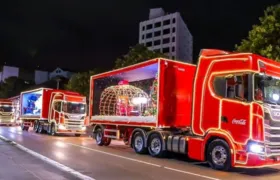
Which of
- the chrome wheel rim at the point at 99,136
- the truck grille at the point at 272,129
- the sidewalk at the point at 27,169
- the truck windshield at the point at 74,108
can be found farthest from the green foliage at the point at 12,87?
the truck grille at the point at 272,129

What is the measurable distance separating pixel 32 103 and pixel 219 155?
89.6 ft

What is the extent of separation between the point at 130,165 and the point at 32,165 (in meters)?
3.06

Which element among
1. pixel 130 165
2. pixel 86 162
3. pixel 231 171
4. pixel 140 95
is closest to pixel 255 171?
pixel 231 171

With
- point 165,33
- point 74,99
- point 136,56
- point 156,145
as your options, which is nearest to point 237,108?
point 156,145

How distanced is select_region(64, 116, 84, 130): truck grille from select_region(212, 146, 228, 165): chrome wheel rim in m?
17.6

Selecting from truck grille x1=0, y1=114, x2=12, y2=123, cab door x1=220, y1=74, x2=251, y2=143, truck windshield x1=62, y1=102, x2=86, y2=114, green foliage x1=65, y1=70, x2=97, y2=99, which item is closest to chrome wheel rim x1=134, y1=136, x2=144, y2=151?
cab door x1=220, y1=74, x2=251, y2=143

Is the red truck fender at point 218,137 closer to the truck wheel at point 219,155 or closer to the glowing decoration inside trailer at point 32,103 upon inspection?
the truck wheel at point 219,155

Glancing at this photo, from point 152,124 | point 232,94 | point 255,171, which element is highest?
point 232,94

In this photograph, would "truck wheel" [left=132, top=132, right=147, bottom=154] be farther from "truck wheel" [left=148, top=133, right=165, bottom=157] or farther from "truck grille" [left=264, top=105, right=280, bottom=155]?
"truck grille" [left=264, top=105, right=280, bottom=155]

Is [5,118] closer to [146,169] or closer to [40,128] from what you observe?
[40,128]

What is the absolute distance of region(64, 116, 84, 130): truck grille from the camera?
28781 mm

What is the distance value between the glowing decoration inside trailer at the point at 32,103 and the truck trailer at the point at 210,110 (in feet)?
55.6

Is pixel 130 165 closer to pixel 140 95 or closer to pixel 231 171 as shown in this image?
pixel 231 171

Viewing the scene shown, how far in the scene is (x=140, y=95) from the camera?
1805 centimetres
